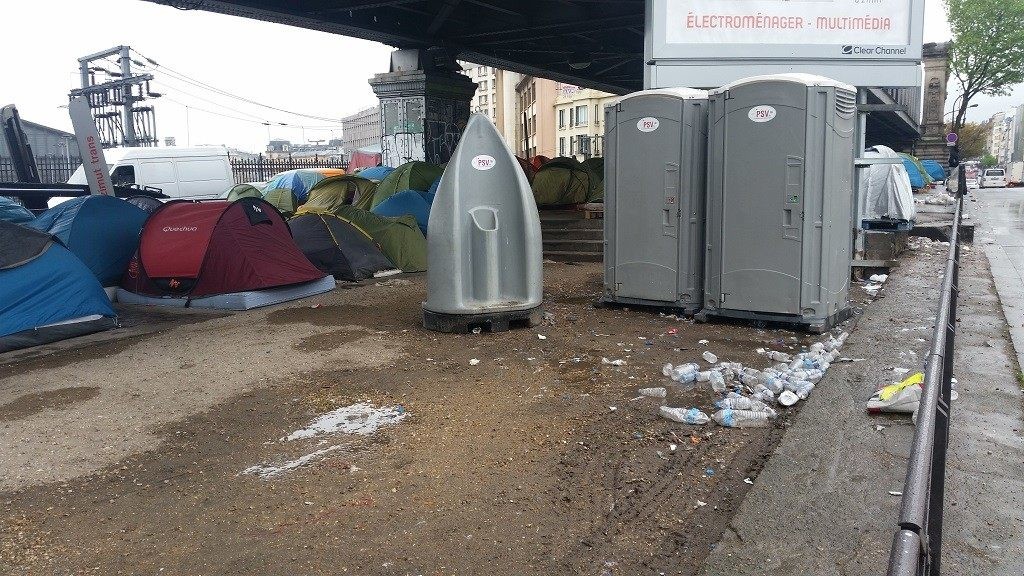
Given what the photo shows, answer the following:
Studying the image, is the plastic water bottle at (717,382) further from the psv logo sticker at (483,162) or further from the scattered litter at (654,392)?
the psv logo sticker at (483,162)

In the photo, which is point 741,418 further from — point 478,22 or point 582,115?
point 582,115

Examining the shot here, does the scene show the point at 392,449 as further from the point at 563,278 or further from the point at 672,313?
the point at 563,278

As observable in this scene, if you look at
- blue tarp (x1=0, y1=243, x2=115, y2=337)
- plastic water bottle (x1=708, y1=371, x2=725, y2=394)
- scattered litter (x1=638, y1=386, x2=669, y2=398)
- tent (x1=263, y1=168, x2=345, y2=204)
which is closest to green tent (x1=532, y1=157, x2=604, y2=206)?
tent (x1=263, y1=168, x2=345, y2=204)

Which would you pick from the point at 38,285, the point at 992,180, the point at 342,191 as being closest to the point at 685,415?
the point at 38,285

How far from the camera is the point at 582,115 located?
63719 mm

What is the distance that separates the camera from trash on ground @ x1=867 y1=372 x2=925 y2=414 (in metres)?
4.68

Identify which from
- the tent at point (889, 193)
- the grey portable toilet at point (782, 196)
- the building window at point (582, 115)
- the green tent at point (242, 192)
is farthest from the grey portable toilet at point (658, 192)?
the building window at point (582, 115)

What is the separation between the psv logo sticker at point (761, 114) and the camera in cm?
714

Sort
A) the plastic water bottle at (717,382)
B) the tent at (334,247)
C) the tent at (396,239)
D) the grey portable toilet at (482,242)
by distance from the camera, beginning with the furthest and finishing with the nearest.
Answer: the tent at (396,239), the tent at (334,247), the grey portable toilet at (482,242), the plastic water bottle at (717,382)

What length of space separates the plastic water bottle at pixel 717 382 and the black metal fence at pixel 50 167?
2857 centimetres

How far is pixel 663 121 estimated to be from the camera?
7906mm

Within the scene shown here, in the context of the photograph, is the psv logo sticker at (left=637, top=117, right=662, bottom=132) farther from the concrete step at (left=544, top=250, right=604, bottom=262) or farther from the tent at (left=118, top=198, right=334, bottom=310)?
the concrete step at (left=544, top=250, right=604, bottom=262)

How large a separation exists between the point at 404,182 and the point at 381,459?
12.4m

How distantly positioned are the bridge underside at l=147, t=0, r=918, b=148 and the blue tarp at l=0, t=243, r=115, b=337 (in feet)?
21.2
